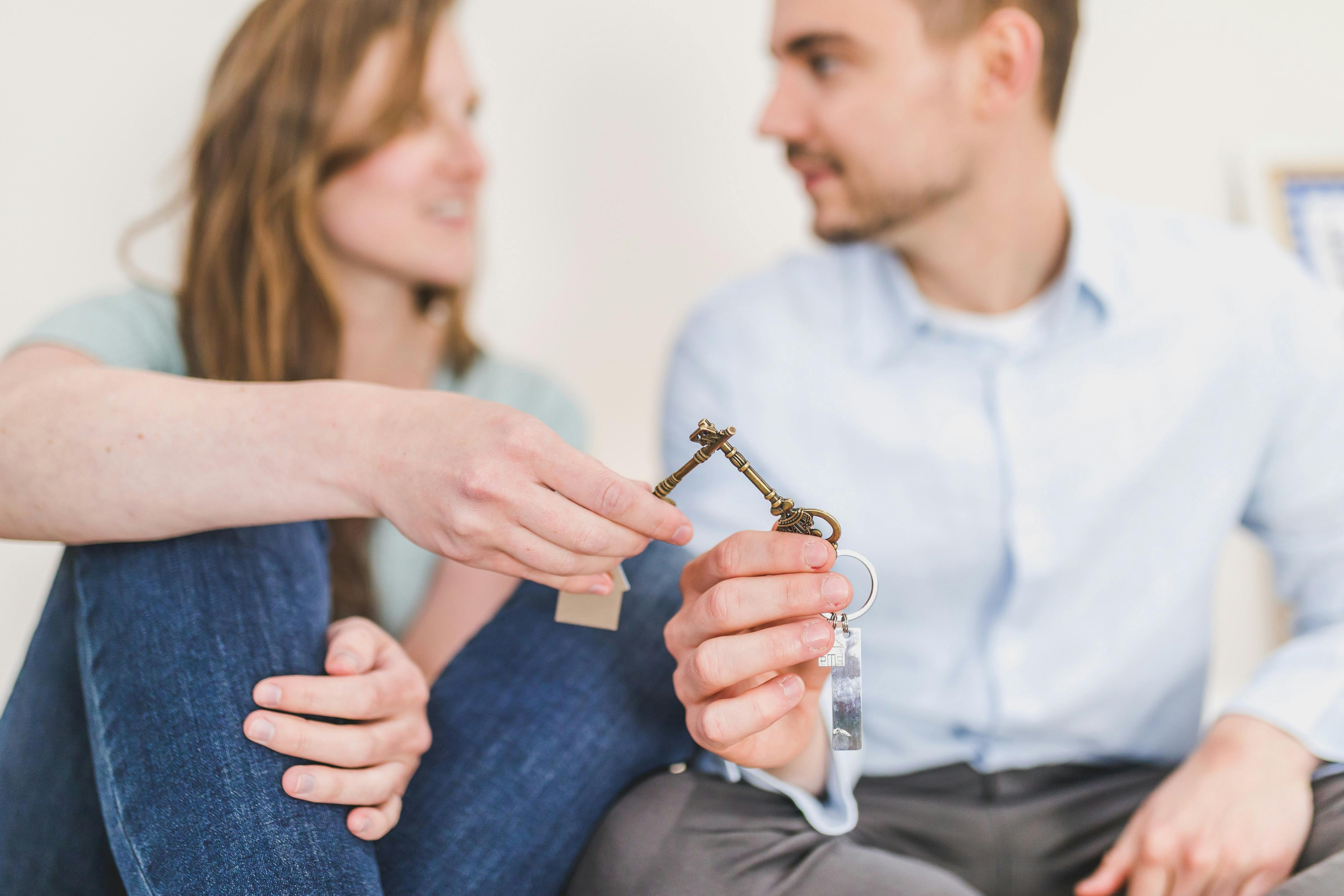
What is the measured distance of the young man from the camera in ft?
3.92

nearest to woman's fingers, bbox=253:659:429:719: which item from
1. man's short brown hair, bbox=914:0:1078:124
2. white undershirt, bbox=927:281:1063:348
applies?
white undershirt, bbox=927:281:1063:348

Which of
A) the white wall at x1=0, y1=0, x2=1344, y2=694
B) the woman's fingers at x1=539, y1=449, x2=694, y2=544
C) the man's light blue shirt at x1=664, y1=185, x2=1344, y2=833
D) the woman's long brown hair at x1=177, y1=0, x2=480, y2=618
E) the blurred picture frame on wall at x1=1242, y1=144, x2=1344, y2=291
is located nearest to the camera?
the woman's fingers at x1=539, y1=449, x2=694, y2=544

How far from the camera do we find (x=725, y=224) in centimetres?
215

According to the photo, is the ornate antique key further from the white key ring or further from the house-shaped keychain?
the house-shaped keychain

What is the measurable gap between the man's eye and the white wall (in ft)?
1.99

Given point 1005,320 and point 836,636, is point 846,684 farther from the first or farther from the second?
point 1005,320

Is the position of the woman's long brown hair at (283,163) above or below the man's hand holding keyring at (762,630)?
above

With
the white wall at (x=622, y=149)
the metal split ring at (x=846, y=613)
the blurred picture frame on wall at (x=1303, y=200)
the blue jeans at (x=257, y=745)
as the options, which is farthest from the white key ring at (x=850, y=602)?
→ the blurred picture frame on wall at (x=1303, y=200)

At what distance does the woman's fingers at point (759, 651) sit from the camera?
759 mm

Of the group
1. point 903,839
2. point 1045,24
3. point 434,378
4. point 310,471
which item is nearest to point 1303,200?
point 1045,24

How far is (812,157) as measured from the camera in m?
1.55

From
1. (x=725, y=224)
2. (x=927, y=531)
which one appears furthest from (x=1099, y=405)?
(x=725, y=224)

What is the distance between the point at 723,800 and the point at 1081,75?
6.36 ft

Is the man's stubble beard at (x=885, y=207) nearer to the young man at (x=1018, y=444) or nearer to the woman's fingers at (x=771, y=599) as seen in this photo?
the young man at (x=1018, y=444)
